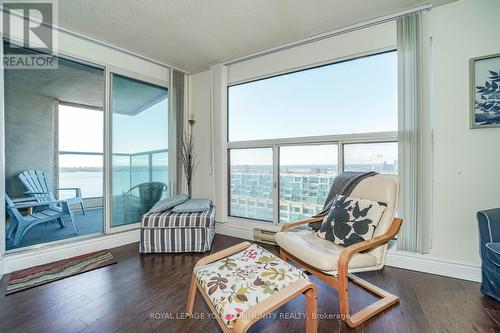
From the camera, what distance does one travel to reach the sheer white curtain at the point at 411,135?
2.26m

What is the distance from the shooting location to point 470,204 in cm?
215

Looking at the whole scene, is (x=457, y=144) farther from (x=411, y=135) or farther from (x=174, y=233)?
(x=174, y=233)

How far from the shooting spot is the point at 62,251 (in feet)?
8.47

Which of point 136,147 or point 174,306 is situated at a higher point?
point 136,147

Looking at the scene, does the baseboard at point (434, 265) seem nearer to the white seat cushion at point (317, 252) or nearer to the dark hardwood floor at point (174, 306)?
the dark hardwood floor at point (174, 306)

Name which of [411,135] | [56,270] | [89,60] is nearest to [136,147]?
[89,60]

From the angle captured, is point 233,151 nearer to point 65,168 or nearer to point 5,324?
point 5,324

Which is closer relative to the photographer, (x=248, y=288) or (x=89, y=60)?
(x=248, y=288)

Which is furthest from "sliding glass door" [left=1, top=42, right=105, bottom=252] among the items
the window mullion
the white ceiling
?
the window mullion

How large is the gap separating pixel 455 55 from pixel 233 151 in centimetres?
275

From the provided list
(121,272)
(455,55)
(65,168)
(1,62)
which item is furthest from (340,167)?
(65,168)

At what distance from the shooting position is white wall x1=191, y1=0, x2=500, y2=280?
6.87 ft

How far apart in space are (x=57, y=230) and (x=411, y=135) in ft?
15.9

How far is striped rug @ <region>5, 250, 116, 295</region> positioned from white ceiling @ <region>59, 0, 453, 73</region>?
255cm
